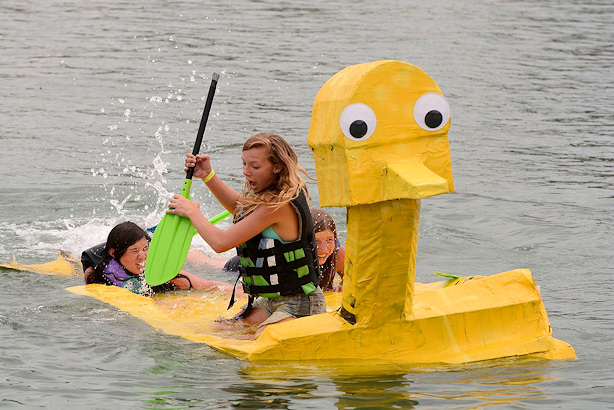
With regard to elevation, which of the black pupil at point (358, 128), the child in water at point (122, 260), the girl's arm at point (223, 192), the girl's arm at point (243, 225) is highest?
the black pupil at point (358, 128)

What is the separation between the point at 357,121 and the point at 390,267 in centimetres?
74

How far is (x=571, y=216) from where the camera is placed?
28.7ft

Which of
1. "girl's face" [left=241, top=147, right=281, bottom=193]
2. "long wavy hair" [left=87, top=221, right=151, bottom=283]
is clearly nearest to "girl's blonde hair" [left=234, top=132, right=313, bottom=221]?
"girl's face" [left=241, top=147, right=281, bottom=193]

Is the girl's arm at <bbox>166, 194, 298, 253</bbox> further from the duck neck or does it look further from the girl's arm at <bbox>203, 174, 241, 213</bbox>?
the duck neck

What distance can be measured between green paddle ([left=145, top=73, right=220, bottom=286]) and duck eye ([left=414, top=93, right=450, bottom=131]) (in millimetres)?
1446

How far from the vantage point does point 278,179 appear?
5.02m

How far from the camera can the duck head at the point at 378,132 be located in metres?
4.06

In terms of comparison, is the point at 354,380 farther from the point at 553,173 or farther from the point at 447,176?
the point at 553,173

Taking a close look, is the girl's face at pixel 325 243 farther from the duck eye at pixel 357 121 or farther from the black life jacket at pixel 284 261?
the duck eye at pixel 357 121

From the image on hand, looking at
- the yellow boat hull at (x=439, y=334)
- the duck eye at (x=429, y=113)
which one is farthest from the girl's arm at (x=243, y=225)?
the duck eye at (x=429, y=113)

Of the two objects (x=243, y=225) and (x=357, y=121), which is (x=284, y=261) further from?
(x=357, y=121)

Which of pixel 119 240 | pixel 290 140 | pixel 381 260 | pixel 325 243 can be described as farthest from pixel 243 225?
pixel 290 140

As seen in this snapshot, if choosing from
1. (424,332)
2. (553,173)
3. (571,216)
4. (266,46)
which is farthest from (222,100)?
(424,332)

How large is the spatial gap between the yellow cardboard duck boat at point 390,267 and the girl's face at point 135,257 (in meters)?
0.96
